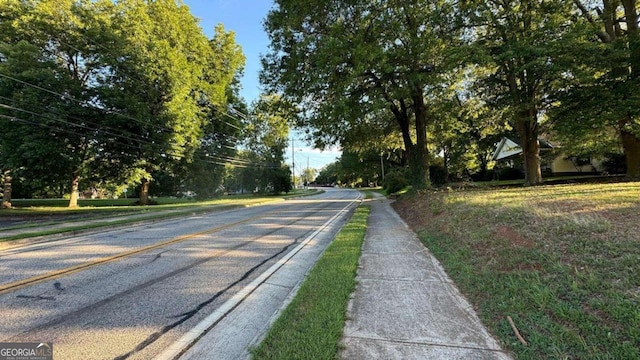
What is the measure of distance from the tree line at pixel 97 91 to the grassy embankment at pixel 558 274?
18.8 meters

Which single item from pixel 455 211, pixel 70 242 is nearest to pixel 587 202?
pixel 455 211

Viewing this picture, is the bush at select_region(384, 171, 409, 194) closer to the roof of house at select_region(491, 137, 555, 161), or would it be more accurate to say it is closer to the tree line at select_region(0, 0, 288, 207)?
the roof of house at select_region(491, 137, 555, 161)

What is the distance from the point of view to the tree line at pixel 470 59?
13078mm

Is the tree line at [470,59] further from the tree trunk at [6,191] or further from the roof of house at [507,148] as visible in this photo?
the tree trunk at [6,191]

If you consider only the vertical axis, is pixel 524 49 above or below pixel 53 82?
below

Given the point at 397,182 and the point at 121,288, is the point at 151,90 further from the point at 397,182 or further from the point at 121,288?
the point at 397,182

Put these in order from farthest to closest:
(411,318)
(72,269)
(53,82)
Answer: (53,82)
(72,269)
(411,318)

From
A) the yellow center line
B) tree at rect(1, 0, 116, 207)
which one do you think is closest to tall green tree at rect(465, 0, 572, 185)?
the yellow center line

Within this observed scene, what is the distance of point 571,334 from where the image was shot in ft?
10.4

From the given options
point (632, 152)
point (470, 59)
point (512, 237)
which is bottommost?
point (512, 237)

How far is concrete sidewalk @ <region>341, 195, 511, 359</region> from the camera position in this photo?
3225 mm

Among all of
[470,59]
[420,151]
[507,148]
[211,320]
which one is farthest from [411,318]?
[507,148]

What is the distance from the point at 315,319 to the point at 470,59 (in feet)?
40.7

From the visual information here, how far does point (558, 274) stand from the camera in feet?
14.3
